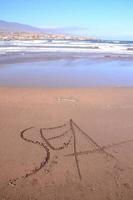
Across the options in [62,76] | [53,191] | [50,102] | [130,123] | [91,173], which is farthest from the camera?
[62,76]

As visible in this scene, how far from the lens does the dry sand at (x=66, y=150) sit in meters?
4.60

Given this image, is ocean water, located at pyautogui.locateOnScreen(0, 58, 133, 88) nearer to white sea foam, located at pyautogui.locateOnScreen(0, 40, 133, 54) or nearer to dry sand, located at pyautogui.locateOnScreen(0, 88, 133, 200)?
dry sand, located at pyautogui.locateOnScreen(0, 88, 133, 200)

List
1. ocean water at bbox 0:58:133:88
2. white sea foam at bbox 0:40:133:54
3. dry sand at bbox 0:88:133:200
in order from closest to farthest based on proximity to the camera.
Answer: dry sand at bbox 0:88:133:200, ocean water at bbox 0:58:133:88, white sea foam at bbox 0:40:133:54

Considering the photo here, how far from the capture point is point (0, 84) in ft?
40.6

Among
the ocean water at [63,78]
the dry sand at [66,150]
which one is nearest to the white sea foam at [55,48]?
the ocean water at [63,78]

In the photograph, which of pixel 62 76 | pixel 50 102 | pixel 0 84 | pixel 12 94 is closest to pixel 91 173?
pixel 50 102

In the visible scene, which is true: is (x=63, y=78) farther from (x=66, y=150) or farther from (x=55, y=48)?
(x=55, y=48)

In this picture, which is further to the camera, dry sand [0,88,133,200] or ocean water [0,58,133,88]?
ocean water [0,58,133,88]

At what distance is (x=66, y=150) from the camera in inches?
229

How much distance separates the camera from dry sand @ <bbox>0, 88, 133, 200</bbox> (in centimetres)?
460

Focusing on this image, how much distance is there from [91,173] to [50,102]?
4499 mm

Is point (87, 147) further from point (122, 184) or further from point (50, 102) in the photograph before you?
point (50, 102)

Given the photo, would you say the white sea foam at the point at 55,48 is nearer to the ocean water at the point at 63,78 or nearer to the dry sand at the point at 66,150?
the ocean water at the point at 63,78

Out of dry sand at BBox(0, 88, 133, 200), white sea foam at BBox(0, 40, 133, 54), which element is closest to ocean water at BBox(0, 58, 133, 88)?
dry sand at BBox(0, 88, 133, 200)
